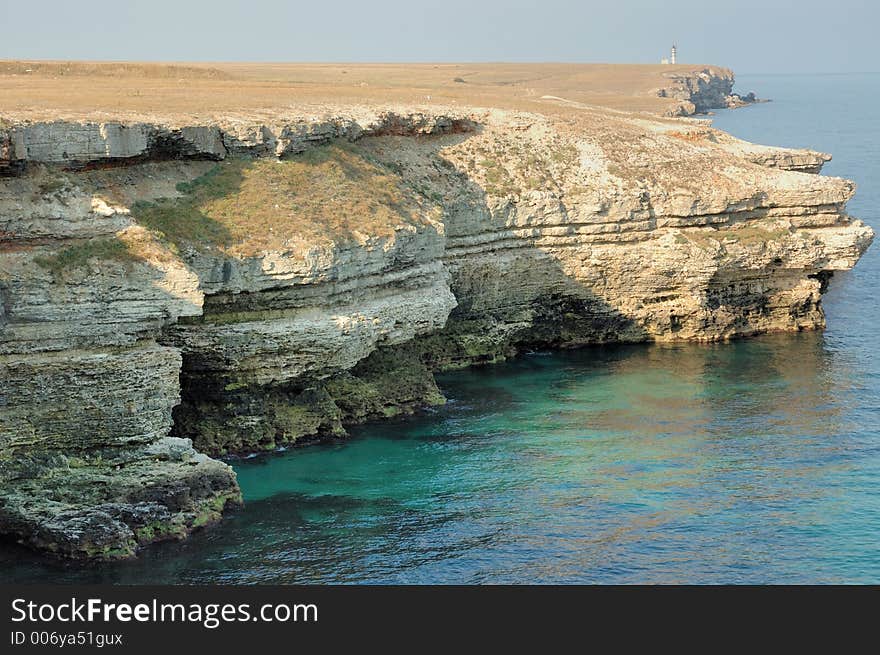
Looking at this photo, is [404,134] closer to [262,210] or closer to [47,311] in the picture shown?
[262,210]

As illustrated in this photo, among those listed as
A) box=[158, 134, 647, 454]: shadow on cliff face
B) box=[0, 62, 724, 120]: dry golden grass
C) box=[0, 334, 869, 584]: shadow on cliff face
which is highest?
box=[0, 62, 724, 120]: dry golden grass

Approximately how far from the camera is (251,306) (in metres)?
45.6

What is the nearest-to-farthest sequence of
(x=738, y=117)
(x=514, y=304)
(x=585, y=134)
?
(x=514, y=304) < (x=585, y=134) < (x=738, y=117)

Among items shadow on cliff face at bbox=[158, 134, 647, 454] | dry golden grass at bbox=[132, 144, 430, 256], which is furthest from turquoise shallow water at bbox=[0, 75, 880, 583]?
dry golden grass at bbox=[132, 144, 430, 256]

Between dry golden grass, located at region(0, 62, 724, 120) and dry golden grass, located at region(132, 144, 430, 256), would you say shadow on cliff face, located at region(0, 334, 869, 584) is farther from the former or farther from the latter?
dry golden grass, located at region(0, 62, 724, 120)

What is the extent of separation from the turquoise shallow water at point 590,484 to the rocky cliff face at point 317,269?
Result: 173cm

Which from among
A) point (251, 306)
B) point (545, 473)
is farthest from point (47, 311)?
point (545, 473)

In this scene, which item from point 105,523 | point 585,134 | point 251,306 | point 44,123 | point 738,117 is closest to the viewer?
point 105,523

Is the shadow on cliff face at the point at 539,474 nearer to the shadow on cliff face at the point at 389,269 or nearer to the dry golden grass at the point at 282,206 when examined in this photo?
the shadow on cliff face at the point at 389,269

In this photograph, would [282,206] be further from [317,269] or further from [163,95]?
[163,95]

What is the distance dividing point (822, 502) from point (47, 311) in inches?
1005

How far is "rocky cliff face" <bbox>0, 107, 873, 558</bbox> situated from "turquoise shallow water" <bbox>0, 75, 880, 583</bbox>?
173 centimetres

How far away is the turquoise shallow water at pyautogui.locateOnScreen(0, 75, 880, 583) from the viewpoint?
125 ft

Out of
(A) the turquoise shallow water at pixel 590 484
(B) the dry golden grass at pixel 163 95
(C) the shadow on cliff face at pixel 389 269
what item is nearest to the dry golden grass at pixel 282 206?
(C) the shadow on cliff face at pixel 389 269
